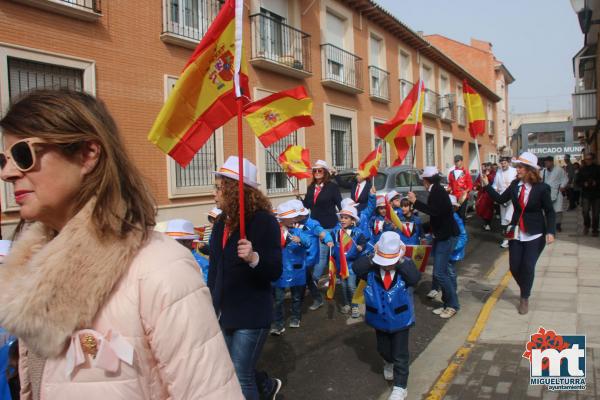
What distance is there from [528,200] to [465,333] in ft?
5.69

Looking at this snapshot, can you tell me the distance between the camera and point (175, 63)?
10.3 metres

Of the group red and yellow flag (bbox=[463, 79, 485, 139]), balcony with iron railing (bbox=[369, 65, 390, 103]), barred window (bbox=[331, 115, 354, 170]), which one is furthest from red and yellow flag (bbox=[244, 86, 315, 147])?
balcony with iron railing (bbox=[369, 65, 390, 103])

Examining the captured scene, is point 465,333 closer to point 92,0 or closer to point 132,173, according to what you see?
point 132,173

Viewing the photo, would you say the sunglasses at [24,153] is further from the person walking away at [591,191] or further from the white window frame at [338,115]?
the white window frame at [338,115]

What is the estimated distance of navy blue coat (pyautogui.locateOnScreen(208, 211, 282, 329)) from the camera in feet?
9.74

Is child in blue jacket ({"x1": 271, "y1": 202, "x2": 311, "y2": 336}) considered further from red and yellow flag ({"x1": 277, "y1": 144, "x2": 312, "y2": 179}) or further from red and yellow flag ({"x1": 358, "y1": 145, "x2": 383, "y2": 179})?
red and yellow flag ({"x1": 277, "y1": 144, "x2": 312, "y2": 179})

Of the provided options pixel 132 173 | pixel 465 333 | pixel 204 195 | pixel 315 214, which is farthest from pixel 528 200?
pixel 204 195

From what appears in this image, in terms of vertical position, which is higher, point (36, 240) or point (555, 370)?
point (36, 240)

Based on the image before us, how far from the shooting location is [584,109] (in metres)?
19.5

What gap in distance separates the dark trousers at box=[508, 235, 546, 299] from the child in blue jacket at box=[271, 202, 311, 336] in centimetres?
245

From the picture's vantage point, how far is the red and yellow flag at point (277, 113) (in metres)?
5.77

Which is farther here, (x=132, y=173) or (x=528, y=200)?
(x=528, y=200)

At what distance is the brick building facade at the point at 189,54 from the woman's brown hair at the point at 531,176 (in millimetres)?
4609

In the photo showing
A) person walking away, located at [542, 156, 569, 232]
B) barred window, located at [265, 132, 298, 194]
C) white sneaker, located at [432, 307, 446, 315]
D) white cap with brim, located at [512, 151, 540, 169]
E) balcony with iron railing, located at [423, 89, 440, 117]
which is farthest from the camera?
balcony with iron railing, located at [423, 89, 440, 117]
